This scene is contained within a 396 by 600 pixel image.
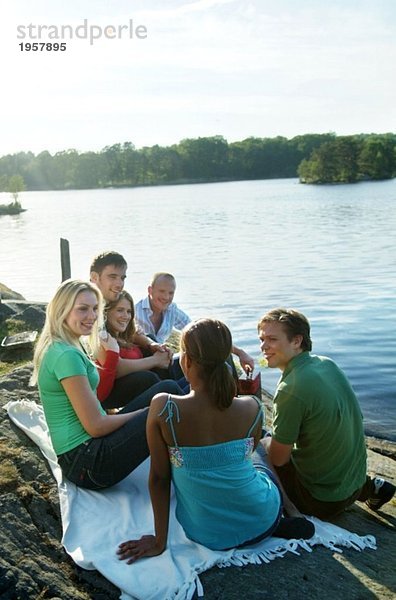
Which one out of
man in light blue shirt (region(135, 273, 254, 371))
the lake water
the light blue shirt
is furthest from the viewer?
the lake water

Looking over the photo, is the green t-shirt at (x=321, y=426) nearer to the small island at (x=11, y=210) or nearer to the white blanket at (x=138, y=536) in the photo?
the white blanket at (x=138, y=536)

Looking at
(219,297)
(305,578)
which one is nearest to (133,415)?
(305,578)

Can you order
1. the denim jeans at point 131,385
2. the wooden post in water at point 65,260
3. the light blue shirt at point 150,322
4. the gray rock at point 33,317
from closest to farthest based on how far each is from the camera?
the denim jeans at point 131,385 → the light blue shirt at point 150,322 → the gray rock at point 33,317 → the wooden post in water at point 65,260

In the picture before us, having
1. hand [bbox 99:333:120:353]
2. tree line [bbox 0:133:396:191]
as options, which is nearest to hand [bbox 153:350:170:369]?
hand [bbox 99:333:120:353]

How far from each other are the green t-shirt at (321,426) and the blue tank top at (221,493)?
46cm

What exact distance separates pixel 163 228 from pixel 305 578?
44064 millimetres

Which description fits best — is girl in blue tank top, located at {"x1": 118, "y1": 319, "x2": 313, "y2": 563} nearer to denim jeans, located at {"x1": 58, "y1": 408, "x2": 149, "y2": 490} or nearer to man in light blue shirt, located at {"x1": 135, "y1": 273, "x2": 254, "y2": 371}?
denim jeans, located at {"x1": 58, "y1": 408, "x2": 149, "y2": 490}

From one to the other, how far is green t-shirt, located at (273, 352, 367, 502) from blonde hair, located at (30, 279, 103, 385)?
1.26 metres

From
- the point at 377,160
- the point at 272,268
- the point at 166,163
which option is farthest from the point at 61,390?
the point at 166,163

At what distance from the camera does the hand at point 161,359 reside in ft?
17.8

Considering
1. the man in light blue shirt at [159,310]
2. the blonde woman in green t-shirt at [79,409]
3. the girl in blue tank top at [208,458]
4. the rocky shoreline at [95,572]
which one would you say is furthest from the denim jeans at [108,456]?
the man in light blue shirt at [159,310]

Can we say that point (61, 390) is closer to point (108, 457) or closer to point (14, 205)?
point (108, 457)

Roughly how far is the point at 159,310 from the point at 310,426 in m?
2.67

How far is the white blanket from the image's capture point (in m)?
3.45
